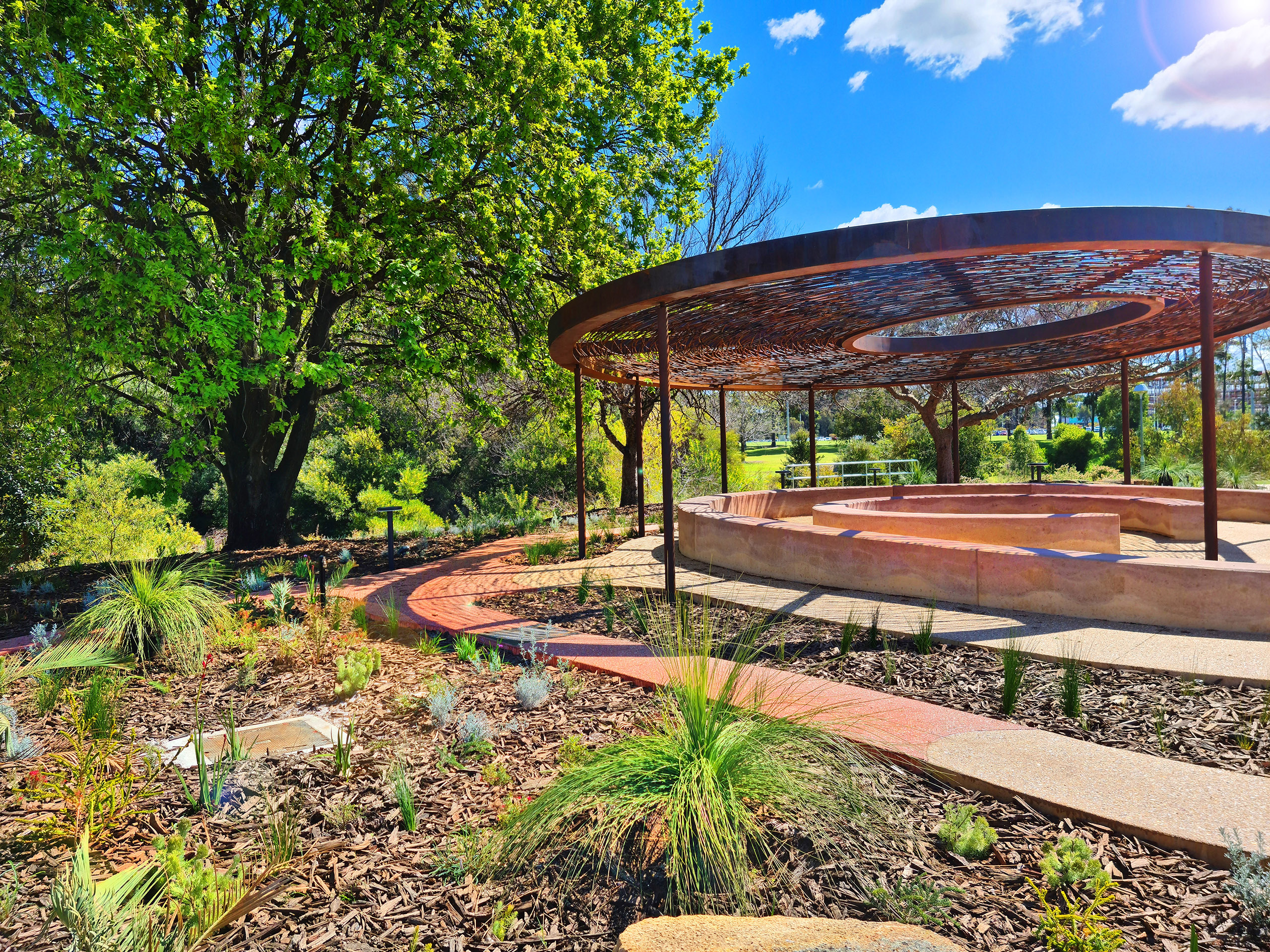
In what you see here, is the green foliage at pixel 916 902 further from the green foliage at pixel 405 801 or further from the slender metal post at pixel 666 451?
the slender metal post at pixel 666 451

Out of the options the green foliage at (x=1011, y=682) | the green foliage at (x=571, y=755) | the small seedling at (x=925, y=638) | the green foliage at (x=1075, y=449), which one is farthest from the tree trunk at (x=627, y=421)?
the green foliage at (x=1075, y=449)

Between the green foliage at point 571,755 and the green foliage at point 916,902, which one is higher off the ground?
the green foliage at point 571,755

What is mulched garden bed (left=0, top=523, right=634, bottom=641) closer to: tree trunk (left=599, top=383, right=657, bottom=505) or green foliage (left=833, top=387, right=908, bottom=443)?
tree trunk (left=599, top=383, right=657, bottom=505)

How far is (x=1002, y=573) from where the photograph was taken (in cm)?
632

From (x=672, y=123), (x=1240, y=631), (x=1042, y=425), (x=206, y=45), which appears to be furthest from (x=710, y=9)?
(x=1042, y=425)

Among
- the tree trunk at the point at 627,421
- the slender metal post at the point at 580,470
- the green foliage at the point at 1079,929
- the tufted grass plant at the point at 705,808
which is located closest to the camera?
the green foliage at the point at 1079,929

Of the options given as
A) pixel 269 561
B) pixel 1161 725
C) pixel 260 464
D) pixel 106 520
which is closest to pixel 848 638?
pixel 1161 725

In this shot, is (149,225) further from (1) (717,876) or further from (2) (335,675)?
(1) (717,876)

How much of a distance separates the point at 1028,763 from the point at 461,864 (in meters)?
2.40

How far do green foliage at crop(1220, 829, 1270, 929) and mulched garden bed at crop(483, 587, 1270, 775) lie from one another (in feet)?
3.82

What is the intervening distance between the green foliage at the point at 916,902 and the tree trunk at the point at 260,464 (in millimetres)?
9844

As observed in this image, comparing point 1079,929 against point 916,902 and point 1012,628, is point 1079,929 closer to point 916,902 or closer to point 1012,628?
point 916,902

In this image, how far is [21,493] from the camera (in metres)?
13.2

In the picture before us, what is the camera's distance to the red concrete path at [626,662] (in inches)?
136
